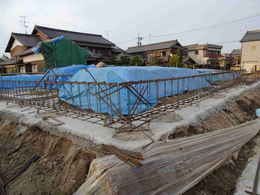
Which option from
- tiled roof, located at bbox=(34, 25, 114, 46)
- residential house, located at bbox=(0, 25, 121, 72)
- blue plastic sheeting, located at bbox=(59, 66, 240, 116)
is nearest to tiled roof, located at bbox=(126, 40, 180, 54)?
residential house, located at bbox=(0, 25, 121, 72)

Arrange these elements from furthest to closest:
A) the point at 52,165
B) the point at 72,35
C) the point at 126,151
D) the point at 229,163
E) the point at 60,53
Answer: the point at 72,35
the point at 60,53
the point at 229,163
the point at 52,165
the point at 126,151

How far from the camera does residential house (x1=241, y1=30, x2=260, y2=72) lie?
22641 millimetres

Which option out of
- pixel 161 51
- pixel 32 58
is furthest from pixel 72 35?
pixel 161 51

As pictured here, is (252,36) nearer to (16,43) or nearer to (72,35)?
(72,35)

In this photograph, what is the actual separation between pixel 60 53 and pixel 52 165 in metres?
10.8

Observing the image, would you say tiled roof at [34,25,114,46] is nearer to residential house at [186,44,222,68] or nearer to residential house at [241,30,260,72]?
residential house at [186,44,222,68]

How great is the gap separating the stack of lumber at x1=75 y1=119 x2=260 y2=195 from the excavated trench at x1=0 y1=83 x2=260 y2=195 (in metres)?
0.24

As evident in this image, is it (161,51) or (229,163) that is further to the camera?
(161,51)

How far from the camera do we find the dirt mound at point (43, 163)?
8.00ft

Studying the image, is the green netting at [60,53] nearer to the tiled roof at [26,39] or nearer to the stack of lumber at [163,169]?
the tiled roof at [26,39]

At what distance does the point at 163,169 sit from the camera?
2.12 meters

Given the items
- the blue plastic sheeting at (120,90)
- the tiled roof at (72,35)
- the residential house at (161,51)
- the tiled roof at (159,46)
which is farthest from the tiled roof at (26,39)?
the tiled roof at (159,46)

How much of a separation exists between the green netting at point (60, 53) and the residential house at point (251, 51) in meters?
22.9

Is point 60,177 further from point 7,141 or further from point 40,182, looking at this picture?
point 7,141
